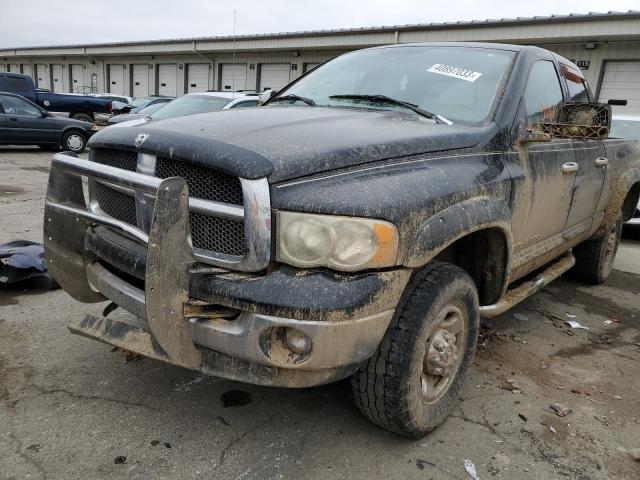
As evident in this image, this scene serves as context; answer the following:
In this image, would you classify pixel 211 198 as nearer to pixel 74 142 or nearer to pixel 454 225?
pixel 454 225

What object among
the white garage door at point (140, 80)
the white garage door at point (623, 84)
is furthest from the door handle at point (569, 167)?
the white garage door at point (140, 80)

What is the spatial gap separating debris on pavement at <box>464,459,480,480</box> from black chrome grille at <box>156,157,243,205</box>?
4.98 feet

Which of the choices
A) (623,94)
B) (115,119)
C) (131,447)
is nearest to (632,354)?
(131,447)

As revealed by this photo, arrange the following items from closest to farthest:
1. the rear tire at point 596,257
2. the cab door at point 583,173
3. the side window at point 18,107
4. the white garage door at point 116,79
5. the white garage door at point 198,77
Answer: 1. the cab door at point 583,173
2. the rear tire at point 596,257
3. the side window at point 18,107
4. the white garage door at point 198,77
5. the white garage door at point 116,79

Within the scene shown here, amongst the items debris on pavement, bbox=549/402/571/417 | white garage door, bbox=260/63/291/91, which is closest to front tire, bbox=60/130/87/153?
white garage door, bbox=260/63/291/91

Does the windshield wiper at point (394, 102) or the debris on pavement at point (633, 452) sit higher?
the windshield wiper at point (394, 102)

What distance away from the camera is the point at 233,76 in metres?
24.8

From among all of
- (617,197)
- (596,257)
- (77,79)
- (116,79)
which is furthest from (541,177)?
(77,79)

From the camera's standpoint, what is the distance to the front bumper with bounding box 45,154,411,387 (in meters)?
1.89

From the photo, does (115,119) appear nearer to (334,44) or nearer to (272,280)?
(272,280)

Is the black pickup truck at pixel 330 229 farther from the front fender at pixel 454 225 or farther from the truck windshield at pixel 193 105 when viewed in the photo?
the truck windshield at pixel 193 105

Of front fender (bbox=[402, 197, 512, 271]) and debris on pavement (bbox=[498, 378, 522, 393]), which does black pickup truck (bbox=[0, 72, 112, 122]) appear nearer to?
debris on pavement (bbox=[498, 378, 522, 393])

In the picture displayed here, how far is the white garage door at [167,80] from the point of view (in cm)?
2809

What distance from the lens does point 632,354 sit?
12.3 ft
